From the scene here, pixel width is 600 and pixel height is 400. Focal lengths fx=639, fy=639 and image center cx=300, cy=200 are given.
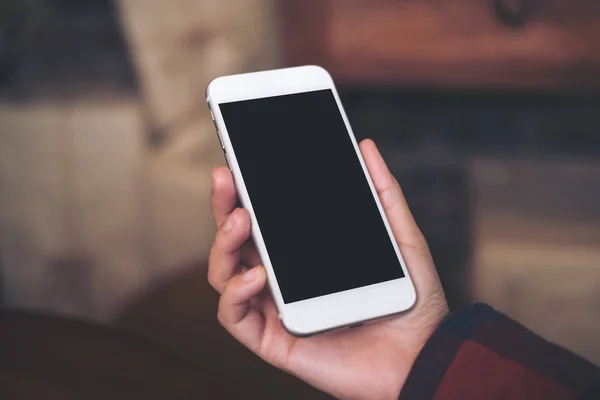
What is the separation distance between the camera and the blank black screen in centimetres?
59

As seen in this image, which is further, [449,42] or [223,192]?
[449,42]

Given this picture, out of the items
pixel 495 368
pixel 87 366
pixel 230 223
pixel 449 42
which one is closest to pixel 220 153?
pixel 449 42

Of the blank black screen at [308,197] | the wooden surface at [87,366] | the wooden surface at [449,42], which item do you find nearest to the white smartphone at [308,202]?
the blank black screen at [308,197]

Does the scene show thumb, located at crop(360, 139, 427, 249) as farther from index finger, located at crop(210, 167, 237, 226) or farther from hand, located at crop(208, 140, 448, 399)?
index finger, located at crop(210, 167, 237, 226)

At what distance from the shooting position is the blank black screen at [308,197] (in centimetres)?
59

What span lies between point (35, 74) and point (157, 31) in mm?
336

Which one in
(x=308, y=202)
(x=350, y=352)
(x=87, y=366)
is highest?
(x=308, y=202)

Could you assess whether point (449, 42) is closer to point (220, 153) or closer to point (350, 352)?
point (220, 153)

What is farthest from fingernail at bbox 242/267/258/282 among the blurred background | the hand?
the blurred background

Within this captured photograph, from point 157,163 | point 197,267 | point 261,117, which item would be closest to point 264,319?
point 261,117

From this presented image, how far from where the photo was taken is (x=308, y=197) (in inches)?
24.3

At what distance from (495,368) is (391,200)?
0.19 meters

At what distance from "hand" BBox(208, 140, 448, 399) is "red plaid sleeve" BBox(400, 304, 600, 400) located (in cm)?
4

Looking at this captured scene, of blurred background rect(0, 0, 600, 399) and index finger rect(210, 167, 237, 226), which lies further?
blurred background rect(0, 0, 600, 399)
